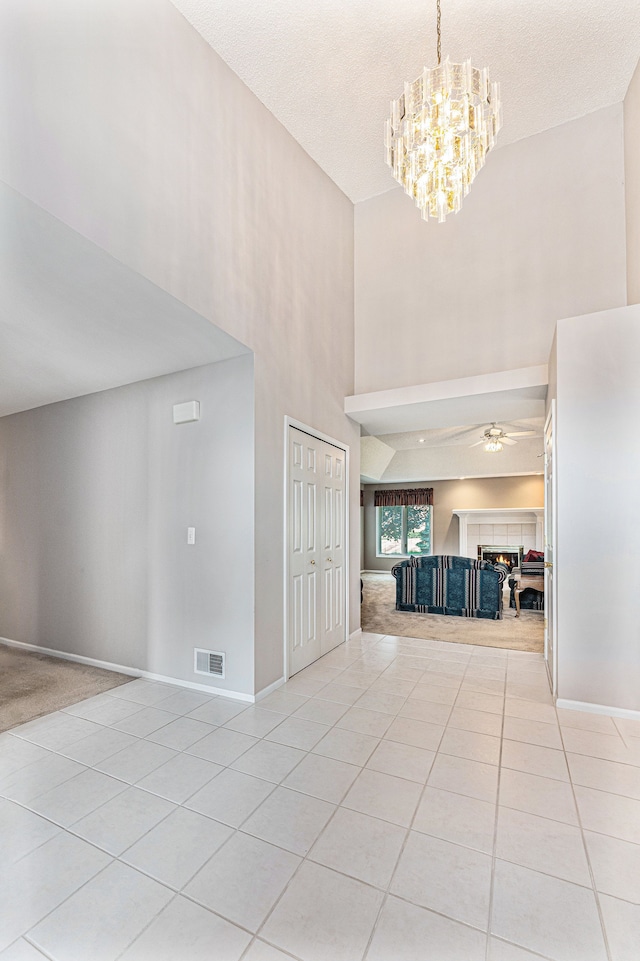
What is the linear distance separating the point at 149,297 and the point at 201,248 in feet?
1.73

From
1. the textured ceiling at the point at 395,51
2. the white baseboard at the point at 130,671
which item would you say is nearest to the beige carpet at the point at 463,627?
the white baseboard at the point at 130,671

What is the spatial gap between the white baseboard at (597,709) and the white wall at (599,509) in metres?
0.03

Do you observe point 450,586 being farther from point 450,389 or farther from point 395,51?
point 395,51

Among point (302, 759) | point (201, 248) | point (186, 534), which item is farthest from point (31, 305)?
point (302, 759)

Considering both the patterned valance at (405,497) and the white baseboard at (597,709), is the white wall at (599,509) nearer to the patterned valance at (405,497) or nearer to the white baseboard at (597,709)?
the white baseboard at (597,709)

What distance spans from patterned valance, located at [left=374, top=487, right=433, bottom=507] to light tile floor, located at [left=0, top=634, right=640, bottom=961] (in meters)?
8.40

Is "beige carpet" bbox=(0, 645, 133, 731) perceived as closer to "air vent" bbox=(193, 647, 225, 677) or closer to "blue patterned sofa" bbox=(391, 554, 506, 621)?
"air vent" bbox=(193, 647, 225, 677)

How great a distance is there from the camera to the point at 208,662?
10.9 feet

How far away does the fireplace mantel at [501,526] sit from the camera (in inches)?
389

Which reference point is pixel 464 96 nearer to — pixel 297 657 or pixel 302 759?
pixel 302 759

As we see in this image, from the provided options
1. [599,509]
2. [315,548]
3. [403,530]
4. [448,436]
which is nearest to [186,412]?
[315,548]

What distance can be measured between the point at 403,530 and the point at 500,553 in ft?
8.26

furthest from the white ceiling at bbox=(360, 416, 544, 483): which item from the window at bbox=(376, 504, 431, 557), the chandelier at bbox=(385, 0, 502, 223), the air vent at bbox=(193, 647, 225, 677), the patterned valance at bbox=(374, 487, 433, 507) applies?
the air vent at bbox=(193, 647, 225, 677)

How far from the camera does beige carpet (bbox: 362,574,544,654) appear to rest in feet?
15.9
